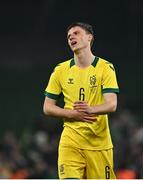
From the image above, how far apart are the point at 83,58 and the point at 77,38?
21 centimetres

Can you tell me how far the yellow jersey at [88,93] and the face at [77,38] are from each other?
0.22 meters

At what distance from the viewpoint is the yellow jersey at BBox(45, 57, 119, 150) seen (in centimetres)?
955

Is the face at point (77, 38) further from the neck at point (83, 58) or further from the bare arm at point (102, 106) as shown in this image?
the bare arm at point (102, 106)

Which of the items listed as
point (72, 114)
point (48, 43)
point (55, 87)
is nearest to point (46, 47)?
point (48, 43)

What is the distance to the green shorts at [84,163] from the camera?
951 cm

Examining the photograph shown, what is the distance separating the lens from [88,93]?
31.3 feet

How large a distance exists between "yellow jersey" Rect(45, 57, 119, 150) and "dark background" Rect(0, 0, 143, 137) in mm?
8551

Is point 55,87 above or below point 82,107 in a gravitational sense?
above

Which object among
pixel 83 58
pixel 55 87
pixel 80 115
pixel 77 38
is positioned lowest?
pixel 80 115

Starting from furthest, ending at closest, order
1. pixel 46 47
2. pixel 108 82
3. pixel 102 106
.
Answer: pixel 46 47 < pixel 108 82 < pixel 102 106

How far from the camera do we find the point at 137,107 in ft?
58.3

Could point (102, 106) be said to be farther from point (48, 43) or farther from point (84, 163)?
point (48, 43)

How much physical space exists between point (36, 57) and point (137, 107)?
2239mm

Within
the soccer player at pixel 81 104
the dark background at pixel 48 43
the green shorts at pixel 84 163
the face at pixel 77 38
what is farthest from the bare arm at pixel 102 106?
the dark background at pixel 48 43
